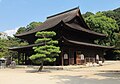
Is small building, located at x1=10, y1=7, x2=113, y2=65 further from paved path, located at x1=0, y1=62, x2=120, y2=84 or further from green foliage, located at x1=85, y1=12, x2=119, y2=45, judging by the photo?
green foliage, located at x1=85, y1=12, x2=119, y2=45

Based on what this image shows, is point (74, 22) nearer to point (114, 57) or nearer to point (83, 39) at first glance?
point (83, 39)

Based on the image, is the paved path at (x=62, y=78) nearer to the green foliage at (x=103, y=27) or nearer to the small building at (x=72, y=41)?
the small building at (x=72, y=41)

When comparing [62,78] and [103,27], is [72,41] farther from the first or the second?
[103,27]

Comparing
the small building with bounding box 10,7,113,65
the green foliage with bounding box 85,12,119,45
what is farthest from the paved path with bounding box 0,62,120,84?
the green foliage with bounding box 85,12,119,45

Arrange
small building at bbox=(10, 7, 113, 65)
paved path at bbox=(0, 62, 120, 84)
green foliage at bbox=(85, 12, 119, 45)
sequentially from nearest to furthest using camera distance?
paved path at bbox=(0, 62, 120, 84) < small building at bbox=(10, 7, 113, 65) < green foliage at bbox=(85, 12, 119, 45)

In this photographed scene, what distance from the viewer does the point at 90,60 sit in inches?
1505

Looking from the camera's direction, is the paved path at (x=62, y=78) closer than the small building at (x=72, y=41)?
Yes

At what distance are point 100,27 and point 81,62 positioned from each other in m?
21.3

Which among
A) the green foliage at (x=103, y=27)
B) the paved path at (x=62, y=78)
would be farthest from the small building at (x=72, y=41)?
the green foliage at (x=103, y=27)

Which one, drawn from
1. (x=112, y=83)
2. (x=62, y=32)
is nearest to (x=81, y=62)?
(x=62, y=32)

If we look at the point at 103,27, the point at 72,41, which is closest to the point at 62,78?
the point at 72,41

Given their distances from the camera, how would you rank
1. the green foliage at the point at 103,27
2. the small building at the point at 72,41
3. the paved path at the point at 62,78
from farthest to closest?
the green foliage at the point at 103,27
the small building at the point at 72,41
the paved path at the point at 62,78

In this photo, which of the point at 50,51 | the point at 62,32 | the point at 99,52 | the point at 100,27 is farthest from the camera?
the point at 100,27

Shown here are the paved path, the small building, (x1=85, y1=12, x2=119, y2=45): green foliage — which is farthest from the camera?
(x1=85, y1=12, x2=119, y2=45): green foliage
